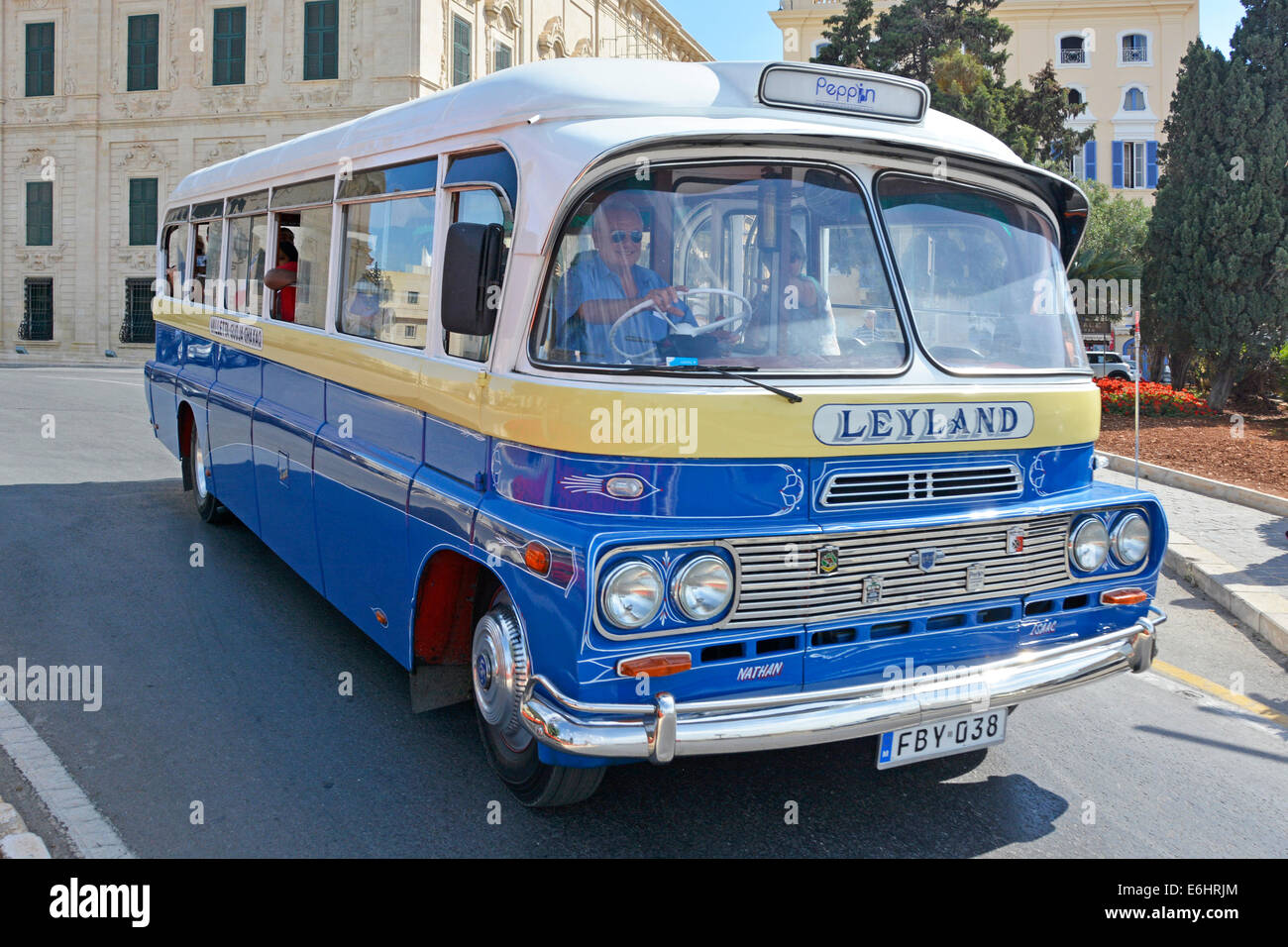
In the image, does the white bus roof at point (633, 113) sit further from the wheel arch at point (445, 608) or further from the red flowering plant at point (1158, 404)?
the red flowering plant at point (1158, 404)

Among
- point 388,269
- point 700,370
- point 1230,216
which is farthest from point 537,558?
point 1230,216

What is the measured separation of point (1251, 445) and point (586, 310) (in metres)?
14.7

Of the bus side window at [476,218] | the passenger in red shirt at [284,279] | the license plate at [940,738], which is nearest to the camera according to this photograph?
the license plate at [940,738]

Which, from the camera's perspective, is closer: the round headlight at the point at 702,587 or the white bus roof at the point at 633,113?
the round headlight at the point at 702,587

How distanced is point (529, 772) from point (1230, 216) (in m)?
19.5

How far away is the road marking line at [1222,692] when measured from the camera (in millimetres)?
6051

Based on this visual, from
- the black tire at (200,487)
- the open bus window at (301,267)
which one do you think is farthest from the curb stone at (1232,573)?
→ the black tire at (200,487)

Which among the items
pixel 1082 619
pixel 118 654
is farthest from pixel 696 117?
pixel 118 654

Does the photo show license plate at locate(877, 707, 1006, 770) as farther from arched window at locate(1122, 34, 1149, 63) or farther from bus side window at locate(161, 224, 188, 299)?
arched window at locate(1122, 34, 1149, 63)

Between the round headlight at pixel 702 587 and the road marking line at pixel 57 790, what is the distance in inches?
83.4

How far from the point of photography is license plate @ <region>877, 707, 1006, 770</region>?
3961 millimetres

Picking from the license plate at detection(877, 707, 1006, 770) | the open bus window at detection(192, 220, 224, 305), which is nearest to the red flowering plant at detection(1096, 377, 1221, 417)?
the open bus window at detection(192, 220, 224, 305)
